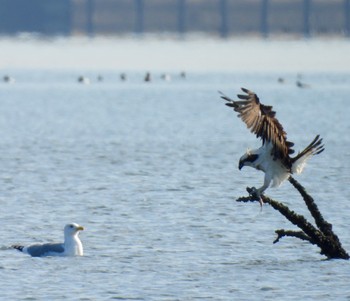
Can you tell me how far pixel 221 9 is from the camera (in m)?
135

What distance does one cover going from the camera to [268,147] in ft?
52.1

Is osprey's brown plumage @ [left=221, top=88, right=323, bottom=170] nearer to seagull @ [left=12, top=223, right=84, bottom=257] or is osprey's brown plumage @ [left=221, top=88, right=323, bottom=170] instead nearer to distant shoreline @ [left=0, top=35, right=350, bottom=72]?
seagull @ [left=12, top=223, right=84, bottom=257]

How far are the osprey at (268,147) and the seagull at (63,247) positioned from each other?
281 centimetres

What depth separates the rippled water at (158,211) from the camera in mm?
16031

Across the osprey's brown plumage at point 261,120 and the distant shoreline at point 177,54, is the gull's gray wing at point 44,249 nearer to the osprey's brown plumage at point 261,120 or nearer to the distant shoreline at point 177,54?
the osprey's brown plumage at point 261,120

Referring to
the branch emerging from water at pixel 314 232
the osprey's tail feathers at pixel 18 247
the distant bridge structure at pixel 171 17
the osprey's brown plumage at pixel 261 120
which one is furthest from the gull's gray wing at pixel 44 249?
the distant bridge structure at pixel 171 17

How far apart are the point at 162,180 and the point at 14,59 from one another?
368ft

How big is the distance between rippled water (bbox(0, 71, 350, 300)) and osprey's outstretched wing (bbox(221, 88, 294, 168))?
1555 mm

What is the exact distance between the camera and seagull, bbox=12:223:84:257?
17.7 meters

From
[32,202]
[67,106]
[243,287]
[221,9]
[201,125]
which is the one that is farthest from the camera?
[221,9]

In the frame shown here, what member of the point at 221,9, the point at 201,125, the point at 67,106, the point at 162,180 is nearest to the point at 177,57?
the point at 221,9

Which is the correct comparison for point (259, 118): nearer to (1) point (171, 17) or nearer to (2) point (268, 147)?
(2) point (268, 147)

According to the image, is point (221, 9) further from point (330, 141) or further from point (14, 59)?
point (330, 141)

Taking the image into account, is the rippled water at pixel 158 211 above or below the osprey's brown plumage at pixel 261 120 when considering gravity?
below
